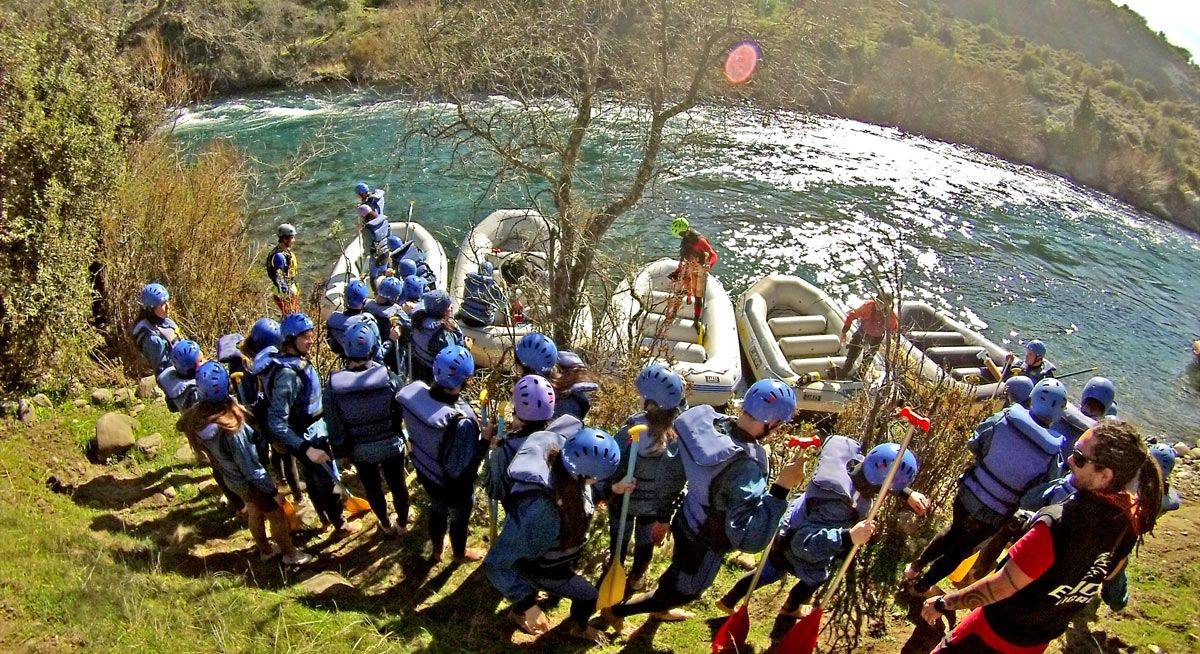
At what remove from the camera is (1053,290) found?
17.7m

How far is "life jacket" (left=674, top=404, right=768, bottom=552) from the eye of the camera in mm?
3957

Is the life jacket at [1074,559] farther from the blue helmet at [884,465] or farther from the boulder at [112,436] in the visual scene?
the boulder at [112,436]

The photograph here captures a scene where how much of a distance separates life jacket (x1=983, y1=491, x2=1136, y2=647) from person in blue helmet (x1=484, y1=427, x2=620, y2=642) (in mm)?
2070

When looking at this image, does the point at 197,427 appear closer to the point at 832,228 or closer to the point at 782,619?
the point at 782,619

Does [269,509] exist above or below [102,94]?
below

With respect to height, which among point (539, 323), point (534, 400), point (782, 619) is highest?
point (534, 400)

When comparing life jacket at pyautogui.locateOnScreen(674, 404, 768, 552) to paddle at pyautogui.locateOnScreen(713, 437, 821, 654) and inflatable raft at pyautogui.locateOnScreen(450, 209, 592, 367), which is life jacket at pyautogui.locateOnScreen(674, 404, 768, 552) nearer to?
paddle at pyautogui.locateOnScreen(713, 437, 821, 654)

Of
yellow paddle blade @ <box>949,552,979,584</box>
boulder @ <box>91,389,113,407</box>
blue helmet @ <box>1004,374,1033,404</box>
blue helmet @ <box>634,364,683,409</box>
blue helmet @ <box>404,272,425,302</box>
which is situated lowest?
boulder @ <box>91,389,113,407</box>

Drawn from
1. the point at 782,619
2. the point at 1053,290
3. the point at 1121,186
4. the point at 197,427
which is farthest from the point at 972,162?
the point at 197,427

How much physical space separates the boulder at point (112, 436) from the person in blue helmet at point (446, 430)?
131 inches

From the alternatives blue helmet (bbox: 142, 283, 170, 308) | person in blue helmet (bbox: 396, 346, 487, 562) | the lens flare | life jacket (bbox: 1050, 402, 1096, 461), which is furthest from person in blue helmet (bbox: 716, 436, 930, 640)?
the lens flare

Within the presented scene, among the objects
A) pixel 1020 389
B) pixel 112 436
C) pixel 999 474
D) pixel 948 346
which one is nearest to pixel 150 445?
pixel 112 436

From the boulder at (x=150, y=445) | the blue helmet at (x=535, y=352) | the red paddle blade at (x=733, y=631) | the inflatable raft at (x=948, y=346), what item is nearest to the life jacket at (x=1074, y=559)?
the red paddle blade at (x=733, y=631)

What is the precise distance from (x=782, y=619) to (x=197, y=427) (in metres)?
4.04
